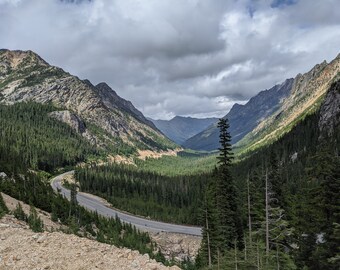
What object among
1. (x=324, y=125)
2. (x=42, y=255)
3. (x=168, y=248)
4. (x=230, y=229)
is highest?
(x=324, y=125)

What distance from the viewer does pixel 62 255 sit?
18.4 meters

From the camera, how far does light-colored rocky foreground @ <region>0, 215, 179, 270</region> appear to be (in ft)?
57.0

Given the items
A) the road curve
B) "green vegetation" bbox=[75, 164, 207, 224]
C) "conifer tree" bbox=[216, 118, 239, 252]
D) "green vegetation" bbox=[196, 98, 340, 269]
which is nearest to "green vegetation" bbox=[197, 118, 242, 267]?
"conifer tree" bbox=[216, 118, 239, 252]

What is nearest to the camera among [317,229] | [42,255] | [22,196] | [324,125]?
[42,255]

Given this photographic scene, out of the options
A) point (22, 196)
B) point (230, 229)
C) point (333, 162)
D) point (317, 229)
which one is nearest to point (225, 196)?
point (230, 229)

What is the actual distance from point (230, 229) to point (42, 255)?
26.9 m

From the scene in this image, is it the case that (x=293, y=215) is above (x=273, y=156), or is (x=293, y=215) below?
below

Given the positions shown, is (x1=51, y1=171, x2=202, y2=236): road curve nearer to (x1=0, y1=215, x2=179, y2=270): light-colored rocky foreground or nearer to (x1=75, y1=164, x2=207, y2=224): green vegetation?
(x1=75, y1=164, x2=207, y2=224): green vegetation

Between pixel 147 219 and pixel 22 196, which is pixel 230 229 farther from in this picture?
pixel 147 219

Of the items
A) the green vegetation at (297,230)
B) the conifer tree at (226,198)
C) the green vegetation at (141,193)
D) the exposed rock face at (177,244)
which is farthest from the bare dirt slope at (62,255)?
the green vegetation at (141,193)

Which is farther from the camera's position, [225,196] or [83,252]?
[225,196]

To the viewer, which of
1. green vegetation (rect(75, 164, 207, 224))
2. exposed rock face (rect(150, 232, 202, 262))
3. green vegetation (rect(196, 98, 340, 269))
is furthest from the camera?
green vegetation (rect(75, 164, 207, 224))

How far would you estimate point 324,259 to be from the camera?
90.4 ft

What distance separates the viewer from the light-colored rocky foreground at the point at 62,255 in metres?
17.4
